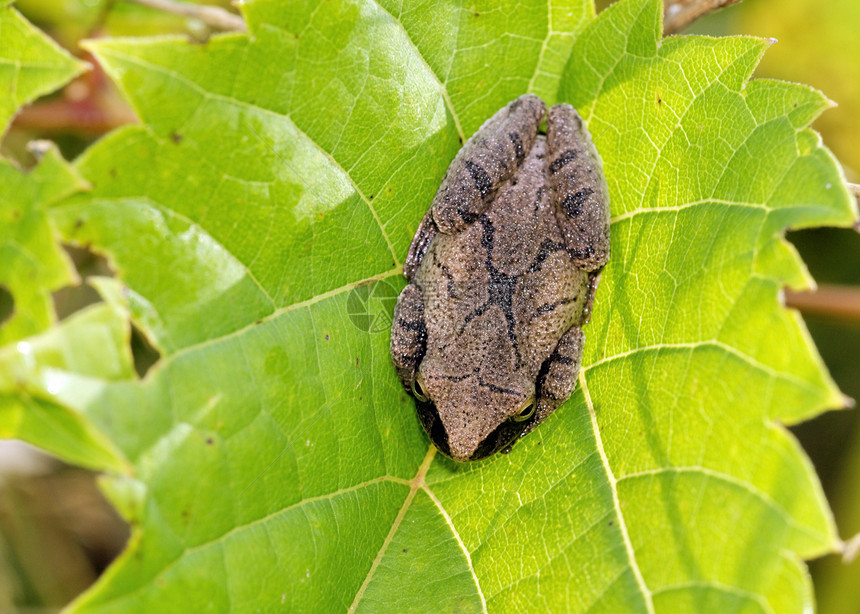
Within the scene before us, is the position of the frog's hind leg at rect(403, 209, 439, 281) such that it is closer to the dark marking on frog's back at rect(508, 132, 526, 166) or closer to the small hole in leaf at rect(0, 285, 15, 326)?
the dark marking on frog's back at rect(508, 132, 526, 166)

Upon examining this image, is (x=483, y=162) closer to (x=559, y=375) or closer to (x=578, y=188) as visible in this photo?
(x=578, y=188)

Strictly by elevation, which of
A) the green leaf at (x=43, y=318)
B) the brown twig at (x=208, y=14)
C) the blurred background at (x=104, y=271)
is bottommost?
the blurred background at (x=104, y=271)

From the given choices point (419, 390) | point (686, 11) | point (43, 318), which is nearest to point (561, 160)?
point (686, 11)

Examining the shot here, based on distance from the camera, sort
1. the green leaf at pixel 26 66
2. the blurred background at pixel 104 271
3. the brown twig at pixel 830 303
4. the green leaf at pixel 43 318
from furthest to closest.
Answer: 1. the blurred background at pixel 104 271
2. the brown twig at pixel 830 303
3. the green leaf at pixel 26 66
4. the green leaf at pixel 43 318

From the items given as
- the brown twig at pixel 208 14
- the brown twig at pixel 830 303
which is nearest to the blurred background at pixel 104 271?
the brown twig at pixel 208 14

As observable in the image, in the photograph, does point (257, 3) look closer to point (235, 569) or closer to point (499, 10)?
point (499, 10)

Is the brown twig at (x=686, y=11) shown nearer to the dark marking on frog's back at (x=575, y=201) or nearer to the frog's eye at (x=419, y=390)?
the dark marking on frog's back at (x=575, y=201)
